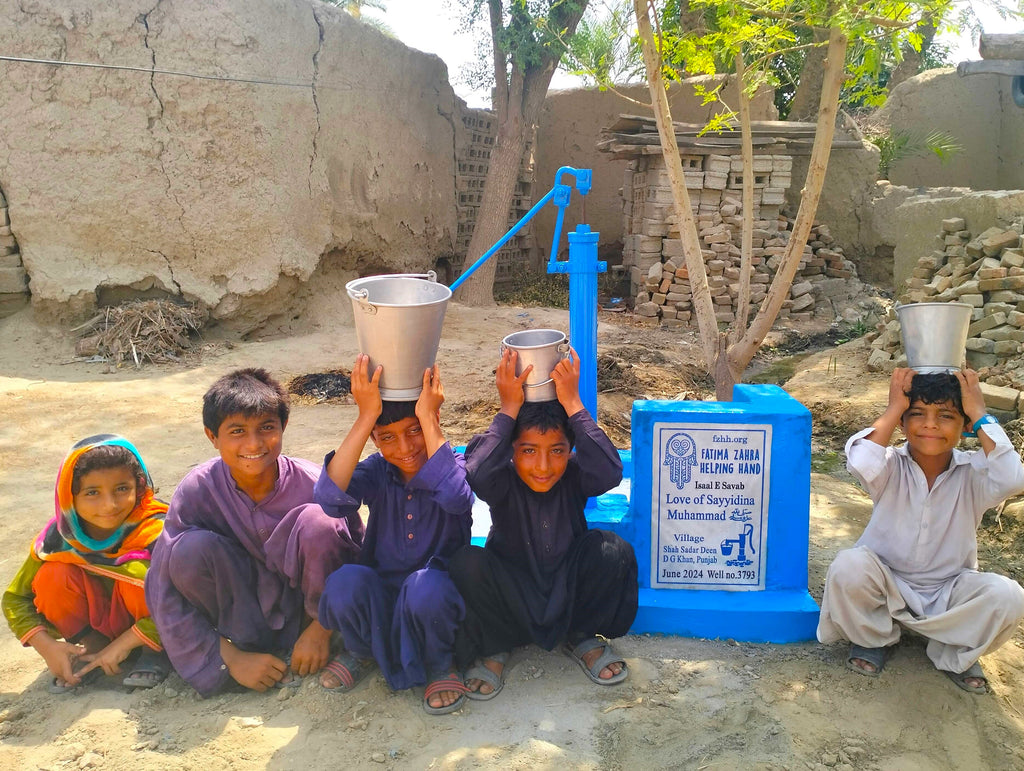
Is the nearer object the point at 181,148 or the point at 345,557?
the point at 345,557

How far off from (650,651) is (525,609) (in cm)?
45

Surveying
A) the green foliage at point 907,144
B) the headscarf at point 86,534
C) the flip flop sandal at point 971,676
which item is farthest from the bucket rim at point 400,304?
Answer: the green foliage at point 907,144

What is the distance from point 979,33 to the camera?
4.90 m

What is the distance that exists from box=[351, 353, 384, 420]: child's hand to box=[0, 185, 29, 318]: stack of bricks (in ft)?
18.1

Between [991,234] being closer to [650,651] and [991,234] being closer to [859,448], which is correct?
[859,448]

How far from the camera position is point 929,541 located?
2.30 m

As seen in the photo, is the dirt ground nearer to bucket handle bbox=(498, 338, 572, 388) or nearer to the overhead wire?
bucket handle bbox=(498, 338, 572, 388)

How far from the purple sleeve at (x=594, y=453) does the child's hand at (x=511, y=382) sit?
0.52ft

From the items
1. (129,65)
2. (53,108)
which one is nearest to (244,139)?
(129,65)

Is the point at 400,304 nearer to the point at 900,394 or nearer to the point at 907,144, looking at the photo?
the point at 900,394

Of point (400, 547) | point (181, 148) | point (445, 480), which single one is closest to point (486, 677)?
point (400, 547)

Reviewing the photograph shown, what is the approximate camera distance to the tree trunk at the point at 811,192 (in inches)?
127

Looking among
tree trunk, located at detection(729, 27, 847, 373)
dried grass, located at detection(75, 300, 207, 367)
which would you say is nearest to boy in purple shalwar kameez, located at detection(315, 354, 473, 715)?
tree trunk, located at detection(729, 27, 847, 373)

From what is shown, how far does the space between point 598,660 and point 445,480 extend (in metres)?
0.67
